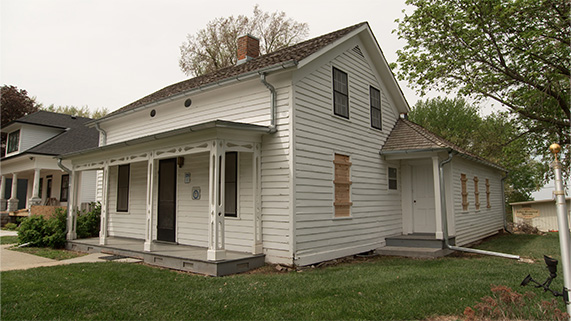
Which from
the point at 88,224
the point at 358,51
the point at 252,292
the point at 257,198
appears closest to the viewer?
the point at 252,292

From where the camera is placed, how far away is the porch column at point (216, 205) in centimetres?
732

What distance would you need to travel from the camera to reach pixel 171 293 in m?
5.82

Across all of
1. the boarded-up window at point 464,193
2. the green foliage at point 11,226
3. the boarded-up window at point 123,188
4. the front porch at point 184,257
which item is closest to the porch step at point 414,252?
the boarded-up window at point 464,193

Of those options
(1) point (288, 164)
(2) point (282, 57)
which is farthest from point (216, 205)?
(2) point (282, 57)

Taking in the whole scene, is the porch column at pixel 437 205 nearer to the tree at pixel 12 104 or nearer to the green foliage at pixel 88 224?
the green foliage at pixel 88 224

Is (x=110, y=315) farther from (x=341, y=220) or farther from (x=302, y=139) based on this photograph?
(x=341, y=220)

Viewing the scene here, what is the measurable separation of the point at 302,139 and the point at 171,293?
4.31 meters

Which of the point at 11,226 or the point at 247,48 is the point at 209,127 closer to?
the point at 247,48

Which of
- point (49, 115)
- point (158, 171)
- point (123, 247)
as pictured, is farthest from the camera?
point (49, 115)

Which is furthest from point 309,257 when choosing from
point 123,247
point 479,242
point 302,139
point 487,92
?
point 487,92

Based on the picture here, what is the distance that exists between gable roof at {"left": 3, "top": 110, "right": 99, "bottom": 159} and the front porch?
11.9 m

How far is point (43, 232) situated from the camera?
452 inches

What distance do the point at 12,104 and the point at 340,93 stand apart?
100 ft

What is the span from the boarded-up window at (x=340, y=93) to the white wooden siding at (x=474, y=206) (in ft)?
13.1
